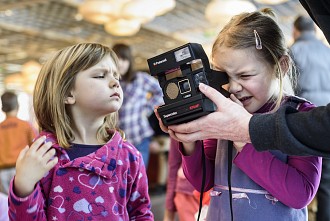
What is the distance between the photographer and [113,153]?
1261mm

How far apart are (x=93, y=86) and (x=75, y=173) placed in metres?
0.24

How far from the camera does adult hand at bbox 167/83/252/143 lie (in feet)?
3.24

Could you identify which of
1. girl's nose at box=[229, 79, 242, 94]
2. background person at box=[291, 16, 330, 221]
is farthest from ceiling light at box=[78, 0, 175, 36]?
girl's nose at box=[229, 79, 242, 94]

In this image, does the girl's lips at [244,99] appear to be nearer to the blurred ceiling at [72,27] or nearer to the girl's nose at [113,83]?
the girl's nose at [113,83]

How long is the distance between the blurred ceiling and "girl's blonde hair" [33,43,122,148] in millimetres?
3935

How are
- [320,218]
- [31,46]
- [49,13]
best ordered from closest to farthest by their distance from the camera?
[320,218]
[49,13]
[31,46]

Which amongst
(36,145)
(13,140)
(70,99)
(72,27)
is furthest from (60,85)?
(72,27)

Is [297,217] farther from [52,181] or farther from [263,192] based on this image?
[52,181]

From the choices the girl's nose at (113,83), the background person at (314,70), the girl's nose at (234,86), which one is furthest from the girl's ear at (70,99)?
the background person at (314,70)

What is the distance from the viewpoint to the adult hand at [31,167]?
42.1 inches

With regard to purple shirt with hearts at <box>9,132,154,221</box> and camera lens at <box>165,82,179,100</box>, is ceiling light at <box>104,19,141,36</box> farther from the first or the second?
camera lens at <box>165,82,179,100</box>

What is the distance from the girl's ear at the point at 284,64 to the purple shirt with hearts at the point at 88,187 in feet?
1.54

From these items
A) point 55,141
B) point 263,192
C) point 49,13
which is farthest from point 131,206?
point 49,13

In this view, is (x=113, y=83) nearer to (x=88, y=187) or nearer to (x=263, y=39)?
(x=88, y=187)
